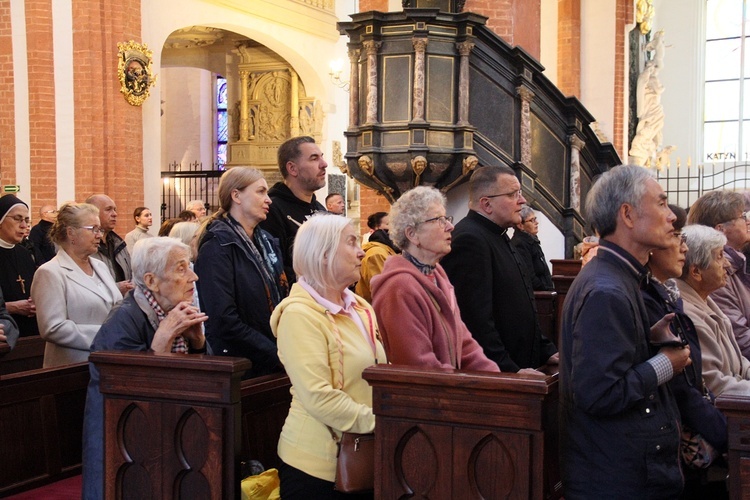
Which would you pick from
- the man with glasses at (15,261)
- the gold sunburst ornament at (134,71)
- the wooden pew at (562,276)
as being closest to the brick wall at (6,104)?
the gold sunburst ornament at (134,71)

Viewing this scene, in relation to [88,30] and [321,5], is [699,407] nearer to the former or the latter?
[88,30]

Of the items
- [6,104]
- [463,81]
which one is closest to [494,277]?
[463,81]

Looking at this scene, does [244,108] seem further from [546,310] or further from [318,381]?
[318,381]

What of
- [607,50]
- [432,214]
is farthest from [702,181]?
[432,214]

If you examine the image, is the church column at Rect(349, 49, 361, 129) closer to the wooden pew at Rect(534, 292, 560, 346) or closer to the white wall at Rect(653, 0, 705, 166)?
the wooden pew at Rect(534, 292, 560, 346)

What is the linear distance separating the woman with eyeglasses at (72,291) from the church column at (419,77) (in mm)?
3601

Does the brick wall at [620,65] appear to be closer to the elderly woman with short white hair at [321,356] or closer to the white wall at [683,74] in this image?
the white wall at [683,74]

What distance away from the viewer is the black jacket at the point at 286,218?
4855 millimetres

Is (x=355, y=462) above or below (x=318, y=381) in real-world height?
below

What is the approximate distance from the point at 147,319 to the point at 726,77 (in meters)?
20.7

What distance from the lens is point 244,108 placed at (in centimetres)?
1939

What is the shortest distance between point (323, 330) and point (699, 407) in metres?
1.39

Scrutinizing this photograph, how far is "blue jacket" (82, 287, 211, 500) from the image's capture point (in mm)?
3574

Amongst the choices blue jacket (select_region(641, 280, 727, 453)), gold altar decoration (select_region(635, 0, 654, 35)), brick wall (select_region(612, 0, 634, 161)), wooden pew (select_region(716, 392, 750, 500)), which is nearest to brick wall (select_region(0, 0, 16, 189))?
brick wall (select_region(612, 0, 634, 161))
